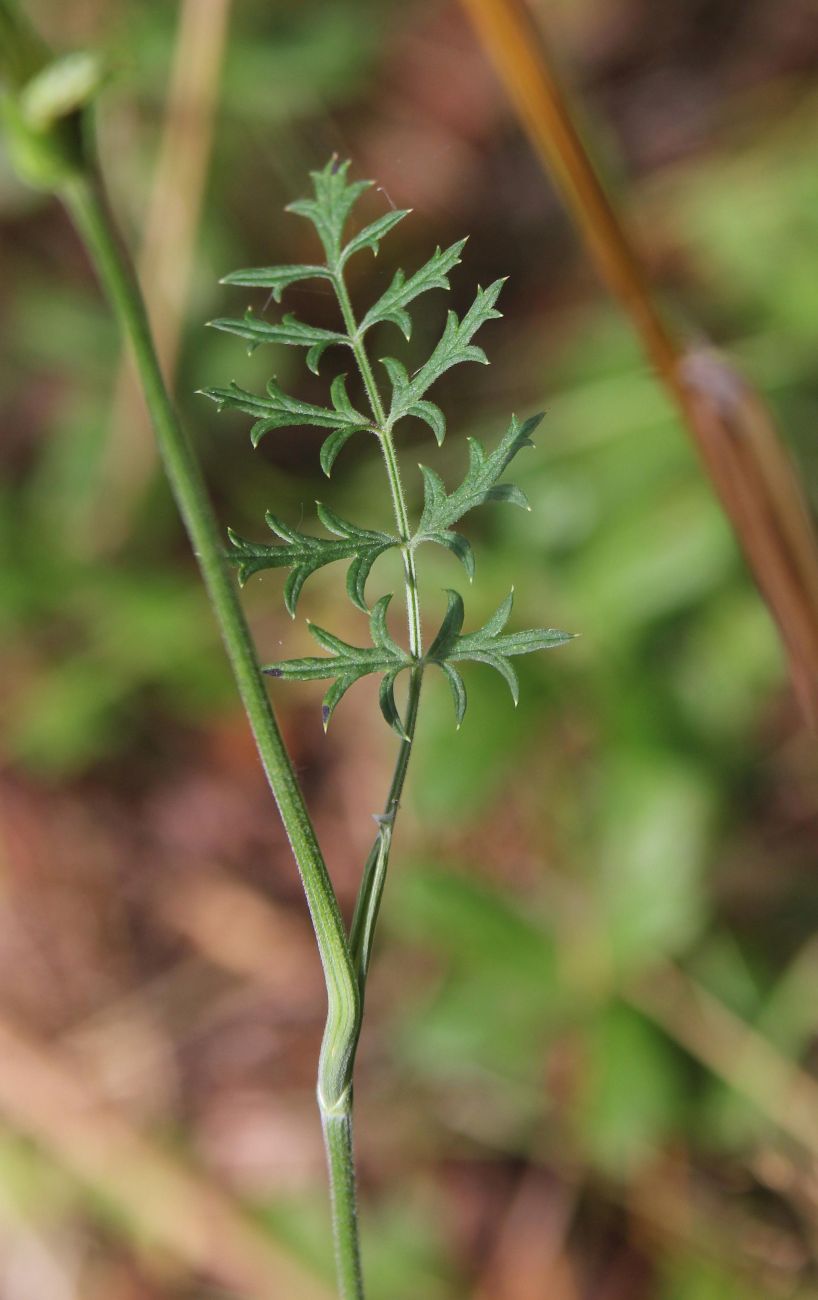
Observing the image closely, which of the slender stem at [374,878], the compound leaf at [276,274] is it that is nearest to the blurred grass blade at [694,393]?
the compound leaf at [276,274]

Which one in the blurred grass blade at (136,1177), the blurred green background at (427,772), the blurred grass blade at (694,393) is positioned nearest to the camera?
the blurred grass blade at (694,393)

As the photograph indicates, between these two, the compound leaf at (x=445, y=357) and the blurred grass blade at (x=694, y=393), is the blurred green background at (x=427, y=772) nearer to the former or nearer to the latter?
the blurred grass blade at (x=694, y=393)

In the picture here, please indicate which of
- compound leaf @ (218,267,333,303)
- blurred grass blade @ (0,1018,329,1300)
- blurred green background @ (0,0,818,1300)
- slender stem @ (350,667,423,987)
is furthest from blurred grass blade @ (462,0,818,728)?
blurred grass blade @ (0,1018,329,1300)

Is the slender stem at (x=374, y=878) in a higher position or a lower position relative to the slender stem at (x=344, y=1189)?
higher

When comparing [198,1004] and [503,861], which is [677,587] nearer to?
[503,861]

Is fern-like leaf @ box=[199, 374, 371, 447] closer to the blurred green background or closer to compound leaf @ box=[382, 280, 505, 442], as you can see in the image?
compound leaf @ box=[382, 280, 505, 442]

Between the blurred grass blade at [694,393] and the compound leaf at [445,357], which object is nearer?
the compound leaf at [445,357]

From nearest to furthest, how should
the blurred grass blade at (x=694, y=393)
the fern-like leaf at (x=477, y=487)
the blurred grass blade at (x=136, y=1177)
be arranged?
the fern-like leaf at (x=477, y=487) < the blurred grass blade at (x=694, y=393) < the blurred grass blade at (x=136, y=1177)

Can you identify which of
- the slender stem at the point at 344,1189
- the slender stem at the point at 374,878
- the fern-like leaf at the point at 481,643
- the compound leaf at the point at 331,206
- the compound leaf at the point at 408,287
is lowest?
the slender stem at the point at 344,1189

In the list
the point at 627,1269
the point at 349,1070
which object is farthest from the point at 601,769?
the point at 349,1070
